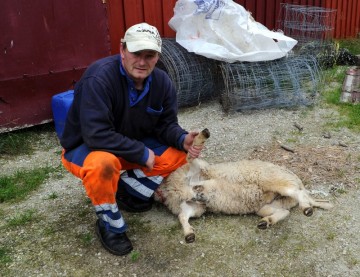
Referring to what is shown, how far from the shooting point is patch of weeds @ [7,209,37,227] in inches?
144

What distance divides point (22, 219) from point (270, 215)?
2.18 m

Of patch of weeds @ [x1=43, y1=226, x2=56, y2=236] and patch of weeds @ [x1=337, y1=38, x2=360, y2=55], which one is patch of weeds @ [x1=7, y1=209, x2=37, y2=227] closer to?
patch of weeds @ [x1=43, y1=226, x2=56, y2=236]

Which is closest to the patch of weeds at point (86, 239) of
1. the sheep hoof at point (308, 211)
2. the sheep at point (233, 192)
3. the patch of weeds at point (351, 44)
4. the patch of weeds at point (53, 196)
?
the sheep at point (233, 192)

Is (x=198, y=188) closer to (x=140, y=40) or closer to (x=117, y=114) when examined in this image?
(x=117, y=114)

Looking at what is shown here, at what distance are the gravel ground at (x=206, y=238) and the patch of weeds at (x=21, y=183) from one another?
4.1 inches

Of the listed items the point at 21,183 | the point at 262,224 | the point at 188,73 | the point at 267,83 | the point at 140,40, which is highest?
the point at 140,40

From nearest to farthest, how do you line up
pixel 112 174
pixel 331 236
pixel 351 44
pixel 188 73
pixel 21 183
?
pixel 112 174 → pixel 331 236 → pixel 21 183 → pixel 188 73 → pixel 351 44

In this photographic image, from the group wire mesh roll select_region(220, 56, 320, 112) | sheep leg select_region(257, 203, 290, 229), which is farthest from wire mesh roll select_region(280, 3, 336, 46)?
sheep leg select_region(257, 203, 290, 229)

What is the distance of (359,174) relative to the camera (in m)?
4.32

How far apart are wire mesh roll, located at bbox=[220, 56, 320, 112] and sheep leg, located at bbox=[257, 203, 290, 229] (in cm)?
277

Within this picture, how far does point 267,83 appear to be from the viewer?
20.5ft

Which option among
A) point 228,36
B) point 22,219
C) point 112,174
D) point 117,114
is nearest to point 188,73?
point 228,36

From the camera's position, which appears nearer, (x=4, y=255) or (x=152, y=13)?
(x=4, y=255)

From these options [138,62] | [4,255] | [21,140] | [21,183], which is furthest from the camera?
[21,140]
